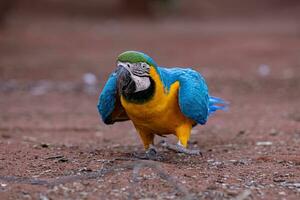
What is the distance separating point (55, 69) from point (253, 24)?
30.5 ft

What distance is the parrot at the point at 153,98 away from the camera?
411cm

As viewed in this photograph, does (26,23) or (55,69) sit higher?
(26,23)

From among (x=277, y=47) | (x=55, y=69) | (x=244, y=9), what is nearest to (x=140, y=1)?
(x=244, y=9)

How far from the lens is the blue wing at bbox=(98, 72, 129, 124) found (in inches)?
179

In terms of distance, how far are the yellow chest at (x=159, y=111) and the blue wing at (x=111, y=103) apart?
0.22 meters

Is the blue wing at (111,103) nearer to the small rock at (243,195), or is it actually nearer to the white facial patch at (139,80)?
the white facial patch at (139,80)

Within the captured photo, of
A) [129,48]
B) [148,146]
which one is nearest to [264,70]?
[129,48]

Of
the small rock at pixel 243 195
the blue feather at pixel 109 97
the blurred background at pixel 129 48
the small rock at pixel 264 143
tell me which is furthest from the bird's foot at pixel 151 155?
the blurred background at pixel 129 48

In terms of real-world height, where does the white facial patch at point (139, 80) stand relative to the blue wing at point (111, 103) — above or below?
above

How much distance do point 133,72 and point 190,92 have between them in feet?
1.74

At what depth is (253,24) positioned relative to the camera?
765 inches

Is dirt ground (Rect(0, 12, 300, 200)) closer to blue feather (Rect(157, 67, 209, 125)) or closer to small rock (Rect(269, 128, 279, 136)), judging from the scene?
small rock (Rect(269, 128, 279, 136))

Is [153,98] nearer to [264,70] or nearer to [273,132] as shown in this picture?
[273,132]

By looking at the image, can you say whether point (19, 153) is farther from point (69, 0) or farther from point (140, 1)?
point (69, 0)
